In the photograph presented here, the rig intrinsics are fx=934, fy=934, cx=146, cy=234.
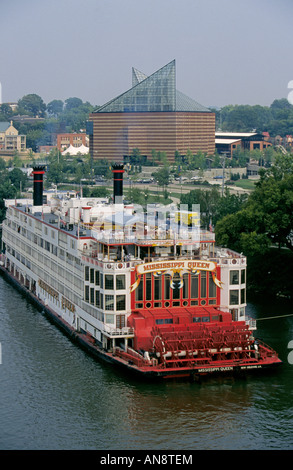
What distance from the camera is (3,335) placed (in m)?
49.1

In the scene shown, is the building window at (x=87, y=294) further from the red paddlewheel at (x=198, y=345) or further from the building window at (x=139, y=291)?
the red paddlewheel at (x=198, y=345)

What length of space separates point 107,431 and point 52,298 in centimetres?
1993

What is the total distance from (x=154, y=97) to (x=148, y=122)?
5.21 metres

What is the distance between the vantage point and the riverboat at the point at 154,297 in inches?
1641

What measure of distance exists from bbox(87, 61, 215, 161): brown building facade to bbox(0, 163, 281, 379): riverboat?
108256 mm

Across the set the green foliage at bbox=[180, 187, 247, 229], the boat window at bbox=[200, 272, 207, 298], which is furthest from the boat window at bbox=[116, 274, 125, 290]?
the green foliage at bbox=[180, 187, 247, 229]

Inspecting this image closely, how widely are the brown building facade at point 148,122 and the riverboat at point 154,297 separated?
108256mm

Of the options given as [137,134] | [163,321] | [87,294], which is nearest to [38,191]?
[87,294]

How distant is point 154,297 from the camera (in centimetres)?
4500

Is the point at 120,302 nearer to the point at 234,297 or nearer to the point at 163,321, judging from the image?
the point at 163,321

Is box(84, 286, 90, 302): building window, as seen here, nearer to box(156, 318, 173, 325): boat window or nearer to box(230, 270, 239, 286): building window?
box(156, 318, 173, 325): boat window

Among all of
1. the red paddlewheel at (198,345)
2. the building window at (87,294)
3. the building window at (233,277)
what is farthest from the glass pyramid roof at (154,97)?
the red paddlewheel at (198,345)
